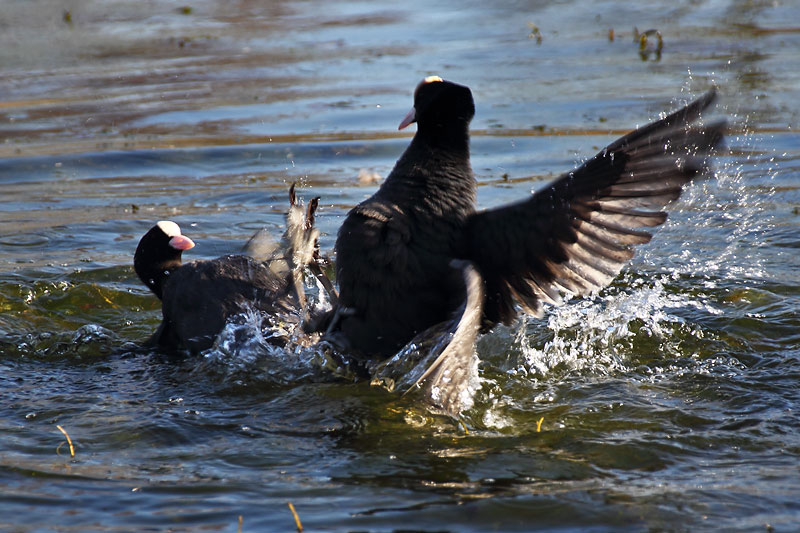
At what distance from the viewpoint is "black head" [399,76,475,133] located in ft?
12.8

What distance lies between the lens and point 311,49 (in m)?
11.2

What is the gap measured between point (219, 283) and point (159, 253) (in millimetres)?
568

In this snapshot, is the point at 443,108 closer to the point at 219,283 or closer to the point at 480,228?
the point at 480,228

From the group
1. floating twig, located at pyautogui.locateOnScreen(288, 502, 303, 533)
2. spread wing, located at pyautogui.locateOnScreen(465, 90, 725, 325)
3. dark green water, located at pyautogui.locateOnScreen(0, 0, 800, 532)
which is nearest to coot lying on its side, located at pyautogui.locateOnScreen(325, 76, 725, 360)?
spread wing, located at pyautogui.locateOnScreen(465, 90, 725, 325)

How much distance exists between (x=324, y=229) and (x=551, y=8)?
7.68 m

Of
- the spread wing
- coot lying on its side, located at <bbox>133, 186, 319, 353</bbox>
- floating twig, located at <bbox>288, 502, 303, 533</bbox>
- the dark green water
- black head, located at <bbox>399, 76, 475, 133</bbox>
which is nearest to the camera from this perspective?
floating twig, located at <bbox>288, 502, 303, 533</bbox>

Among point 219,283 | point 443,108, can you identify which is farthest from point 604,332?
point 219,283

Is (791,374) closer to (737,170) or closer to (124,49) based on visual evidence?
(737,170)

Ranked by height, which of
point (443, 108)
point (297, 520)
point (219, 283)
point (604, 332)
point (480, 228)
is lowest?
point (297, 520)

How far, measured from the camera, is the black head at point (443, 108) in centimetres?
392

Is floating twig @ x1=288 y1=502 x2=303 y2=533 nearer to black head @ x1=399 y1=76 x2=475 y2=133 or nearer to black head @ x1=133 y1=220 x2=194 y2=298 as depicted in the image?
black head @ x1=399 y1=76 x2=475 y2=133

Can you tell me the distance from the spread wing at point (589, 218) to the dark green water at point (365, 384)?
0.50 m

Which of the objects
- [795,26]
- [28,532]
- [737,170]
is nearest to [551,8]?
[795,26]

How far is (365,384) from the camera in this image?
4027 millimetres
